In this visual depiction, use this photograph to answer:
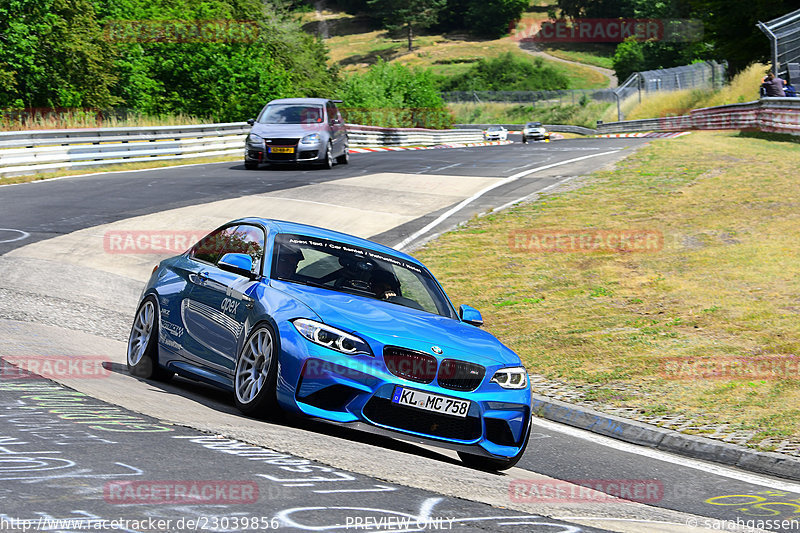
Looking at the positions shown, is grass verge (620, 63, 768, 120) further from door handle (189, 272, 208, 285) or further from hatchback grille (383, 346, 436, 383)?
hatchback grille (383, 346, 436, 383)

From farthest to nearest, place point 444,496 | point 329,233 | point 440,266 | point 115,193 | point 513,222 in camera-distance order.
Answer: point 115,193
point 513,222
point 440,266
point 329,233
point 444,496

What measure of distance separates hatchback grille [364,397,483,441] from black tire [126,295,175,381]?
105 inches

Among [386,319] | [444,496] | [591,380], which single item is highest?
[386,319]

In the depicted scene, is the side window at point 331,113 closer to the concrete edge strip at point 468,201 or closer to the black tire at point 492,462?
the concrete edge strip at point 468,201

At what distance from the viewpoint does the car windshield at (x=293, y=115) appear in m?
28.9

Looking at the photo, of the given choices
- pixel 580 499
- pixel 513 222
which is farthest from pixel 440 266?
pixel 580 499

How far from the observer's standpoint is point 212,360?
7.84 meters

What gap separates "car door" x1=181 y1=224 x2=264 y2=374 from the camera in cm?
760

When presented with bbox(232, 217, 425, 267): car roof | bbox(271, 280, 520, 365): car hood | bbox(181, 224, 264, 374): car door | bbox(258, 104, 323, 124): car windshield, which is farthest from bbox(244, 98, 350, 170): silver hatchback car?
bbox(271, 280, 520, 365): car hood

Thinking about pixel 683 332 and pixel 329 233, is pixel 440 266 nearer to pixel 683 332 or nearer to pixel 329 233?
pixel 683 332

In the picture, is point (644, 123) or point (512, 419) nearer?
point (512, 419)

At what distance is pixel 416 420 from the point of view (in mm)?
6703

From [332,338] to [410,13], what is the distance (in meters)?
158

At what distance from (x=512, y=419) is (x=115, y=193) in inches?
678
